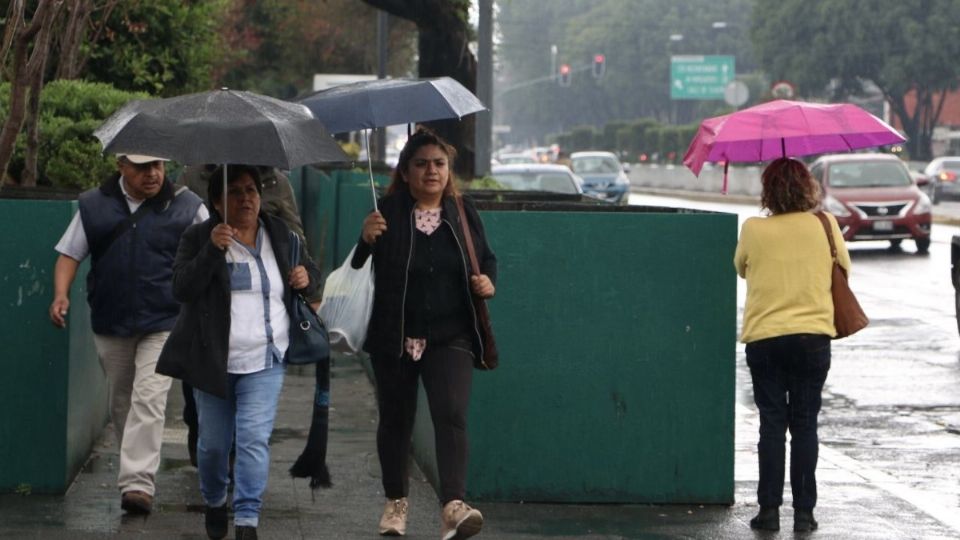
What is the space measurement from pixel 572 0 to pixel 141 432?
14888 centimetres

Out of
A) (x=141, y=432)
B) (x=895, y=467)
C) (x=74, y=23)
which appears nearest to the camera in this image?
(x=141, y=432)

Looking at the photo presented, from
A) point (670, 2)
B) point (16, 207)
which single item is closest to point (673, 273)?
point (16, 207)

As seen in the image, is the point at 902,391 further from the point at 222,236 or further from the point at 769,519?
the point at 222,236

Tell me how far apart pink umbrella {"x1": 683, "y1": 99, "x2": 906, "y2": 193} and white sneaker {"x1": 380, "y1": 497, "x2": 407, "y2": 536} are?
2099mm

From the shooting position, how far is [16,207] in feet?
26.1

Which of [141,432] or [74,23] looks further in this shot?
[74,23]

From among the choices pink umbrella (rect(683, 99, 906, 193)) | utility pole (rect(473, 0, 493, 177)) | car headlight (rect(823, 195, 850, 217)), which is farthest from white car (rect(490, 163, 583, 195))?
pink umbrella (rect(683, 99, 906, 193))

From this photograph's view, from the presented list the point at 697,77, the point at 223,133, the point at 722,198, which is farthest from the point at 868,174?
the point at 697,77

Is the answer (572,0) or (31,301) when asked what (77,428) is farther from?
(572,0)

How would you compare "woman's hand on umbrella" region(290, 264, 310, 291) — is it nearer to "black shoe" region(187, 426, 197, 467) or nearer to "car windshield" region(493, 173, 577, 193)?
"black shoe" region(187, 426, 197, 467)

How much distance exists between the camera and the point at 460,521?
6.82m

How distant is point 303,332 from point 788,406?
2226 mm

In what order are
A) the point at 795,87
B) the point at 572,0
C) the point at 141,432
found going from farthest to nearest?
1. the point at 572,0
2. the point at 795,87
3. the point at 141,432

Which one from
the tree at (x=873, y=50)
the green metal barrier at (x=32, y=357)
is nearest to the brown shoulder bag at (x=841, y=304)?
the green metal barrier at (x=32, y=357)
